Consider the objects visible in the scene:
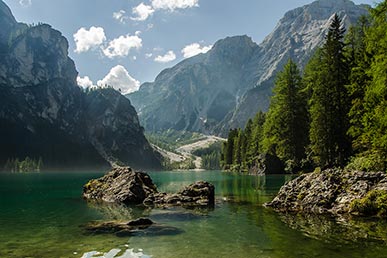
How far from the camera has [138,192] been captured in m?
38.7

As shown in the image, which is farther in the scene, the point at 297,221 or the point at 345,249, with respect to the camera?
the point at 297,221

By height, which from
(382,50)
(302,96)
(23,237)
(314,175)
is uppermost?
(302,96)

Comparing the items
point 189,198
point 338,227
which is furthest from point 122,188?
point 338,227

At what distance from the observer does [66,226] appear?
21.6m

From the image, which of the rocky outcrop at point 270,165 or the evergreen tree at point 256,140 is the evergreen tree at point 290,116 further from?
the evergreen tree at point 256,140

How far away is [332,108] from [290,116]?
15810 millimetres

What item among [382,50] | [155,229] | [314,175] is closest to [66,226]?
[155,229]

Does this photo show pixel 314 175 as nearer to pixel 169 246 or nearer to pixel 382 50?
pixel 382 50

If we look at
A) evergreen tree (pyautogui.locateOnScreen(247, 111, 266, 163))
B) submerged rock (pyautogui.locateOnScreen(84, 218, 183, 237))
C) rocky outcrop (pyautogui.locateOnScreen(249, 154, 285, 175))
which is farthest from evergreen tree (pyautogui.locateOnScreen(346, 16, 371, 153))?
evergreen tree (pyautogui.locateOnScreen(247, 111, 266, 163))

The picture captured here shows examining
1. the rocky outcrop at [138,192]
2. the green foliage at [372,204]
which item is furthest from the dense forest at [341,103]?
the rocky outcrop at [138,192]

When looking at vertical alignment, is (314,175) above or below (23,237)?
above

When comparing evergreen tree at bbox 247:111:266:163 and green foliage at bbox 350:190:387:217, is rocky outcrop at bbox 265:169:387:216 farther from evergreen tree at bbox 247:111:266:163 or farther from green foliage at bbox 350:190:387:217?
evergreen tree at bbox 247:111:266:163

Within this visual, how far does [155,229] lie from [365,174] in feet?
52.8

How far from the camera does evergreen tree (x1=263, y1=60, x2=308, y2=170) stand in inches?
2313
